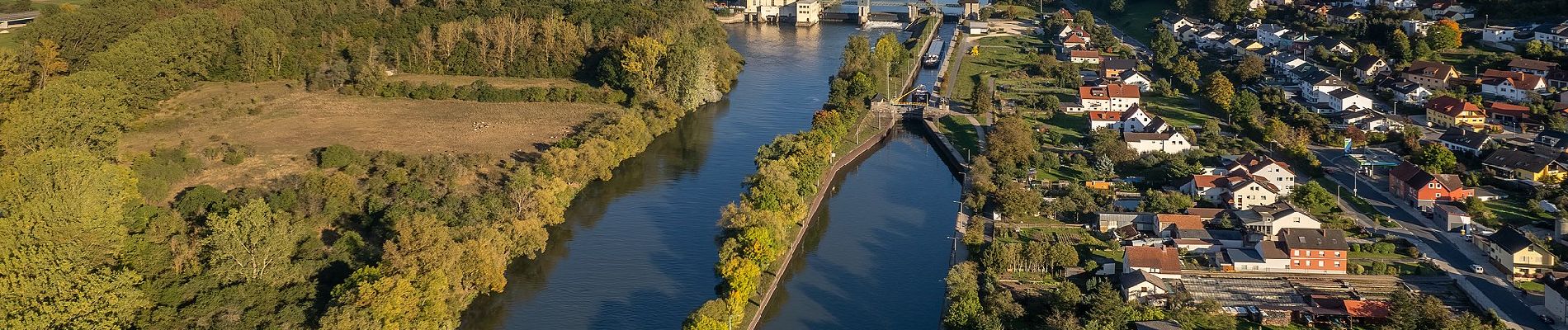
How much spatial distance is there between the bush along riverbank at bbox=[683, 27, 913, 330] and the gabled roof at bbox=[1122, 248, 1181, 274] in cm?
393

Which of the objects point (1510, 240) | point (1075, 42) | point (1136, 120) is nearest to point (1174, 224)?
point (1510, 240)

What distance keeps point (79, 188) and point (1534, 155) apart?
18476 mm

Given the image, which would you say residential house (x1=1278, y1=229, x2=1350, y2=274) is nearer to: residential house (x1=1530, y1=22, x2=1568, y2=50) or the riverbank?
the riverbank

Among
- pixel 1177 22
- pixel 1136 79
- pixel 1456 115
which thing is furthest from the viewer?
pixel 1177 22

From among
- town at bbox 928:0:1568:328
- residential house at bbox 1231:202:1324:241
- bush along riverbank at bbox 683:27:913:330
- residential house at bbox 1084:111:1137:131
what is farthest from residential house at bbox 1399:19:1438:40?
residential house at bbox 1231:202:1324:241

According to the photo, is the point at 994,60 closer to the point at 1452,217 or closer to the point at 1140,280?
the point at 1452,217

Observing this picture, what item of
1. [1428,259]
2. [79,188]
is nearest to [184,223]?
[79,188]

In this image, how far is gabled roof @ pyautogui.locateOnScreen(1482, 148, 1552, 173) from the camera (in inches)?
681

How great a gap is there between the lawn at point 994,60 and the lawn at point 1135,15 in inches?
117

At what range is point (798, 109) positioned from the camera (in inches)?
987

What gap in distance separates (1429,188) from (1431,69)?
344 inches

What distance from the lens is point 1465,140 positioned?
62.8 feet

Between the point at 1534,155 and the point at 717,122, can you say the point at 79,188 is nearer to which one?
the point at 717,122

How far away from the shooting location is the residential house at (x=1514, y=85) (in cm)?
2230
